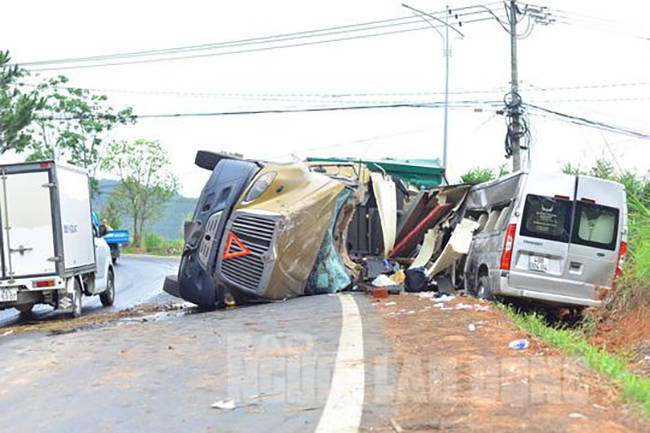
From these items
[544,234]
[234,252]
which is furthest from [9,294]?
[544,234]

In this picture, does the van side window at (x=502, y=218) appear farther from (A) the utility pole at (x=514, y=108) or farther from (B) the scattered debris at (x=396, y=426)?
(A) the utility pole at (x=514, y=108)

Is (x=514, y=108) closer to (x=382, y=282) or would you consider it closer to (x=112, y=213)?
(x=382, y=282)

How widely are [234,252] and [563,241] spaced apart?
4.89 meters

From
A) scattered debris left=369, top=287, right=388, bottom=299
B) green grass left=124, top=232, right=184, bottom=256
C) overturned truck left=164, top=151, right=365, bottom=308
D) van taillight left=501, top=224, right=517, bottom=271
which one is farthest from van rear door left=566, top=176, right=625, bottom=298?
green grass left=124, top=232, right=184, bottom=256

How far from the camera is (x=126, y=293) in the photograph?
1944cm

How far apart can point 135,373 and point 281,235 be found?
5.55 m

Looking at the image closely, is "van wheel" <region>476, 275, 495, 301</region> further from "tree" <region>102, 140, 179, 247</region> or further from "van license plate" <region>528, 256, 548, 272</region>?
"tree" <region>102, 140, 179, 247</region>

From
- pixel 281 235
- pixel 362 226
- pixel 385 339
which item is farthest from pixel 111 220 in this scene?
pixel 385 339

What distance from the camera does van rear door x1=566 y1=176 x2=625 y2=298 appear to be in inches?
442

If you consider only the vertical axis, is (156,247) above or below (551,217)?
below

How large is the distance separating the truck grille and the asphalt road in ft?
14.6

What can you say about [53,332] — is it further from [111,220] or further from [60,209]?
[111,220]

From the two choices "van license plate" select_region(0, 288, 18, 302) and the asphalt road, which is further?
the asphalt road

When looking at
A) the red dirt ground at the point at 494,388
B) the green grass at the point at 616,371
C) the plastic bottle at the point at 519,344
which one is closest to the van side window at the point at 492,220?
the green grass at the point at 616,371
